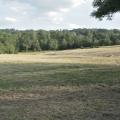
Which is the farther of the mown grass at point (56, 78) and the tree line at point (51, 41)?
the tree line at point (51, 41)

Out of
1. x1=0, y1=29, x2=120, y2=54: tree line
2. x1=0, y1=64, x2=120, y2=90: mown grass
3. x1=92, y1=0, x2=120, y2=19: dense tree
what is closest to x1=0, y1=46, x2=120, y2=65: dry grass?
x1=0, y1=64, x2=120, y2=90: mown grass

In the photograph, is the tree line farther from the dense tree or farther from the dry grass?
the dense tree

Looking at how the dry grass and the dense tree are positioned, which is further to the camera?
the dry grass

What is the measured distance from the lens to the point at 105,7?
66.9 feet

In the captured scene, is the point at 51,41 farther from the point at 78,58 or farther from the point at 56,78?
the point at 56,78

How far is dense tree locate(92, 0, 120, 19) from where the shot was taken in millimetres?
18816

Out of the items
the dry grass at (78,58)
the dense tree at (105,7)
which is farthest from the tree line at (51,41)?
the dense tree at (105,7)

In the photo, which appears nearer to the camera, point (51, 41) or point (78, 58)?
point (78, 58)

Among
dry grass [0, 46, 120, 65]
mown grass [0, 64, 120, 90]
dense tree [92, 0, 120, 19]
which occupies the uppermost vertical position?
dense tree [92, 0, 120, 19]

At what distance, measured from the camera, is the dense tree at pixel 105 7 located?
18.8 m

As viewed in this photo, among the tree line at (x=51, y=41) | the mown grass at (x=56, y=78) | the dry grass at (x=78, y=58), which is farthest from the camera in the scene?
the tree line at (x=51, y=41)

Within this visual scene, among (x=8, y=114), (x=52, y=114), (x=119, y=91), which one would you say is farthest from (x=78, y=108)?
(x=119, y=91)

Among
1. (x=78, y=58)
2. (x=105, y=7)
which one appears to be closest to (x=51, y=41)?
(x=78, y=58)

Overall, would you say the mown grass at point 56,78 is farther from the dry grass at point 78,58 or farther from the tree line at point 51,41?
the tree line at point 51,41
